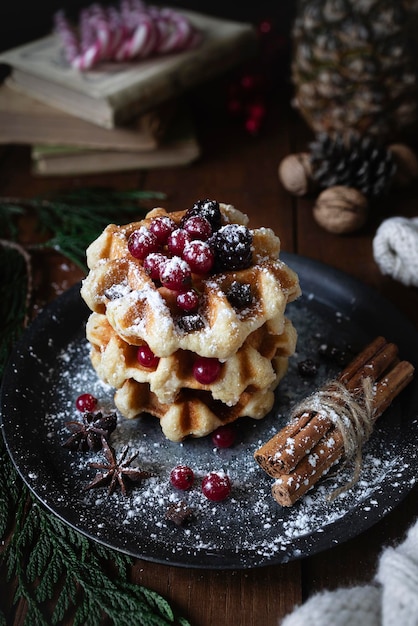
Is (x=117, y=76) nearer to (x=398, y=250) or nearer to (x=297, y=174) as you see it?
(x=297, y=174)

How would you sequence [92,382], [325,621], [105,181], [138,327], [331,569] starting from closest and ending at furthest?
[325,621], [331,569], [138,327], [92,382], [105,181]

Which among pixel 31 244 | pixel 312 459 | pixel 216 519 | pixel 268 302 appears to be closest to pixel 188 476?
pixel 216 519

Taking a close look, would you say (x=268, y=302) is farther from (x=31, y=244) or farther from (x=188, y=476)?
(x=31, y=244)

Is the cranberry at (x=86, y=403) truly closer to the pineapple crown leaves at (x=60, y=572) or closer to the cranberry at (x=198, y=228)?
the pineapple crown leaves at (x=60, y=572)

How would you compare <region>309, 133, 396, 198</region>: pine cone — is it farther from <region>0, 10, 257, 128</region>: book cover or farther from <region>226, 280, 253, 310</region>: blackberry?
<region>226, 280, 253, 310</region>: blackberry

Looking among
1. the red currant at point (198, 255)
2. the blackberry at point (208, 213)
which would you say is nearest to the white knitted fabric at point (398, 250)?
the blackberry at point (208, 213)

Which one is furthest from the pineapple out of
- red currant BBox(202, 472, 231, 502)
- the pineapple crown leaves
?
the pineapple crown leaves
